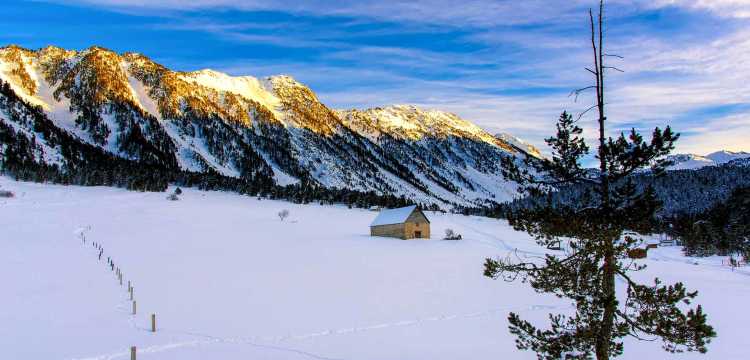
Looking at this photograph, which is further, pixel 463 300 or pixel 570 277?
pixel 463 300

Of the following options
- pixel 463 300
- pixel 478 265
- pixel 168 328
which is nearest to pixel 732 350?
pixel 463 300

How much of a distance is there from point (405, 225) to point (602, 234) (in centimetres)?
5305

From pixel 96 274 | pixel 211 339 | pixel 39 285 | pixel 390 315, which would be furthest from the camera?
pixel 96 274

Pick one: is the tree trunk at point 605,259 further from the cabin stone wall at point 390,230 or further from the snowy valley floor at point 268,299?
the cabin stone wall at point 390,230

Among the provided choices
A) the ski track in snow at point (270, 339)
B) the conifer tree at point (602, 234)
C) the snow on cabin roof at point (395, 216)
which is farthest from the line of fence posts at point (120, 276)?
the snow on cabin roof at point (395, 216)

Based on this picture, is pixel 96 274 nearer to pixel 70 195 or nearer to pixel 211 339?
pixel 211 339

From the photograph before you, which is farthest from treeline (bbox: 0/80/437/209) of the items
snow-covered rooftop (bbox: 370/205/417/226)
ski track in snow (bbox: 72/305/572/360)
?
ski track in snow (bbox: 72/305/572/360)

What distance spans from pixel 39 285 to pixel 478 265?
103 ft

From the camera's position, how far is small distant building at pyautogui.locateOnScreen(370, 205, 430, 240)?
63.2m

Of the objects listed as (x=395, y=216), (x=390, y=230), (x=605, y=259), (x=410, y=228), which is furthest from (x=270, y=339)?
(x=395, y=216)

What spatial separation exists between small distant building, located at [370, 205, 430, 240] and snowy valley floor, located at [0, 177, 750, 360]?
15.0 feet

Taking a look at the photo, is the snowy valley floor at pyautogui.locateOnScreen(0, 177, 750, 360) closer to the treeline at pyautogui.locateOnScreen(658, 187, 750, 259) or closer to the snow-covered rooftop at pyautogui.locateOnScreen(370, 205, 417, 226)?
the snow-covered rooftop at pyautogui.locateOnScreen(370, 205, 417, 226)

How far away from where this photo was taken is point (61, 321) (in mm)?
19703

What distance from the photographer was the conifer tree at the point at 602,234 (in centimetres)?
1008
